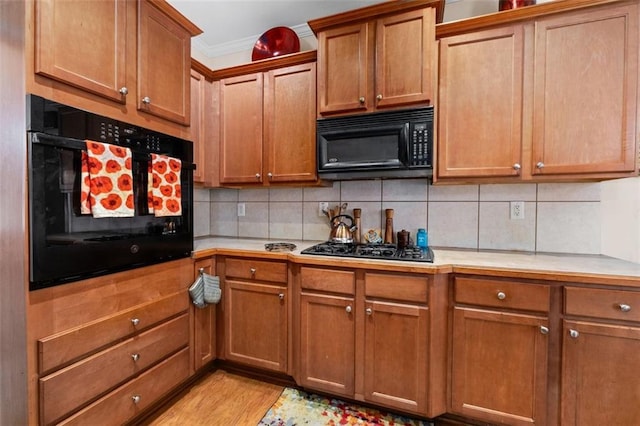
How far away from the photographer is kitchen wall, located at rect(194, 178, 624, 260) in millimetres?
1764

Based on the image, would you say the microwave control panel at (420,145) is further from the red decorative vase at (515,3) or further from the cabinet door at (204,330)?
the cabinet door at (204,330)

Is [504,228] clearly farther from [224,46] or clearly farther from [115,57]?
[224,46]

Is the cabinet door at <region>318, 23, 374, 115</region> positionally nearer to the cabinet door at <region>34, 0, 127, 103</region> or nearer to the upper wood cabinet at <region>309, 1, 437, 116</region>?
the upper wood cabinet at <region>309, 1, 437, 116</region>

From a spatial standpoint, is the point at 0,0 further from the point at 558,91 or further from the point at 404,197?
the point at 558,91

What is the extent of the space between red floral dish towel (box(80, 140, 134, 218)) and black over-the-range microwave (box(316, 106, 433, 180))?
1.10 meters

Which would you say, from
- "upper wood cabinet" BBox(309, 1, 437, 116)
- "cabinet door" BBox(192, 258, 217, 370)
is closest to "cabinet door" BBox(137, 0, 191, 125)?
"upper wood cabinet" BBox(309, 1, 437, 116)

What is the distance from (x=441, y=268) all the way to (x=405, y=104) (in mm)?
990

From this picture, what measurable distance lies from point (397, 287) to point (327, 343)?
0.56 m

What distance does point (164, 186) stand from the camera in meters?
1.56

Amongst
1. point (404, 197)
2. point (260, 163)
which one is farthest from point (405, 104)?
point (260, 163)

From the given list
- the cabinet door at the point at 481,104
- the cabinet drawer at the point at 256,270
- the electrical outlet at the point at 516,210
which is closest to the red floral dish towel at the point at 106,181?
the cabinet drawer at the point at 256,270

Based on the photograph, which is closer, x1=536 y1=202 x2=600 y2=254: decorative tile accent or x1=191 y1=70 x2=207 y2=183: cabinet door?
x1=536 y1=202 x2=600 y2=254: decorative tile accent

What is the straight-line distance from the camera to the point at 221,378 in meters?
2.03

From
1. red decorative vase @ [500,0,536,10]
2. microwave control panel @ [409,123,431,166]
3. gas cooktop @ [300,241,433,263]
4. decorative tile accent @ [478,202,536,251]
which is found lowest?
gas cooktop @ [300,241,433,263]
